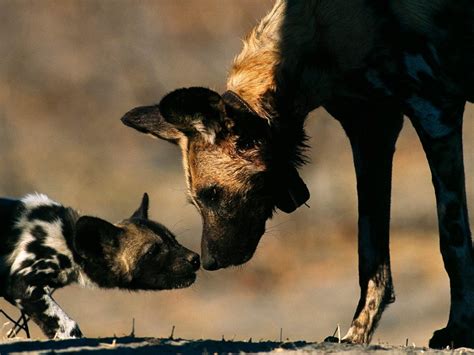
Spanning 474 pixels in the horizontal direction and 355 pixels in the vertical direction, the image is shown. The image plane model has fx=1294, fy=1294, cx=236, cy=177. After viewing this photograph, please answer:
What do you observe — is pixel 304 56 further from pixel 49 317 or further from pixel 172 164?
pixel 172 164

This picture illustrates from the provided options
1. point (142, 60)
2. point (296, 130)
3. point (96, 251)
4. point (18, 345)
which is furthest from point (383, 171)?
point (142, 60)

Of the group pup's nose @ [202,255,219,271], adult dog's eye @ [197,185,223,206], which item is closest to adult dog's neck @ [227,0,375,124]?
adult dog's eye @ [197,185,223,206]

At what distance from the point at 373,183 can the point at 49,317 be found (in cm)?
154

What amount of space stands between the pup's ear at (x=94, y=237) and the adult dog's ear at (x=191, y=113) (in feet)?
1.99

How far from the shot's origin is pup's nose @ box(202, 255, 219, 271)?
5.59 metres

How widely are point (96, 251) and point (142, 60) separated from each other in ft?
22.6

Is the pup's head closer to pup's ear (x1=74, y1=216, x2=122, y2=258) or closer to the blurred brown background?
pup's ear (x1=74, y1=216, x2=122, y2=258)

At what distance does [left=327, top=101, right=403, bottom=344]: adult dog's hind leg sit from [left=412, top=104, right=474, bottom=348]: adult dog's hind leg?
1.19ft

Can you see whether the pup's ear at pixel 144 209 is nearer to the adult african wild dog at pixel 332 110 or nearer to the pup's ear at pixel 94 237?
the pup's ear at pixel 94 237

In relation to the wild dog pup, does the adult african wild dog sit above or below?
above

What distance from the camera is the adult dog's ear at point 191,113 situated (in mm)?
5188

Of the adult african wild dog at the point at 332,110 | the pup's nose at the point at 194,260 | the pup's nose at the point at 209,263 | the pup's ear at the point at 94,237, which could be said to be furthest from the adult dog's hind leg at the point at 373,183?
the pup's ear at the point at 94,237

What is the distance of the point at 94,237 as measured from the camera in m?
5.96

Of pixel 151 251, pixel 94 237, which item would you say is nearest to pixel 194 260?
pixel 151 251
